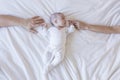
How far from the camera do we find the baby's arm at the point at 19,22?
1417 millimetres

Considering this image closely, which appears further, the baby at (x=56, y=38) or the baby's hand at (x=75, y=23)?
the baby's hand at (x=75, y=23)

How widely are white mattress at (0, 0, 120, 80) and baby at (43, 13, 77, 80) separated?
0.04 m

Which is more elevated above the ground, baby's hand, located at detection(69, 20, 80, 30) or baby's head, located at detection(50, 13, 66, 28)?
baby's head, located at detection(50, 13, 66, 28)

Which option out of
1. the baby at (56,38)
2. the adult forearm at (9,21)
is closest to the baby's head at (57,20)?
the baby at (56,38)

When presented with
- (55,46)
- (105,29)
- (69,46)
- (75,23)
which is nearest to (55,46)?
(55,46)

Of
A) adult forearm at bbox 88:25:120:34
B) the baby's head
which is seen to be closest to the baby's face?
the baby's head

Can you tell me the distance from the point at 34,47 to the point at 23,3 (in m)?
0.29

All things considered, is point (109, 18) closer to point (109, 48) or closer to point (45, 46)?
point (109, 48)

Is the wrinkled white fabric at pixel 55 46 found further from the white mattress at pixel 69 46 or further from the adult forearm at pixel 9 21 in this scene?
the adult forearm at pixel 9 21

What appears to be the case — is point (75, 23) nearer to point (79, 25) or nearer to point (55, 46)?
point (79, 25)

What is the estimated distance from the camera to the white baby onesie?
136 centimetres

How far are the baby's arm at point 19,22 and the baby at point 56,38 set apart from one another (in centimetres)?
7

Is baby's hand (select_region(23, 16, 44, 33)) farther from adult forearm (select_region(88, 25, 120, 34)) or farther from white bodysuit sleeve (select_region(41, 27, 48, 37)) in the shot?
adult forearm (select_region(88, 25, 120, 34))

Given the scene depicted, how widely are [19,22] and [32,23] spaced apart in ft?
0.24
